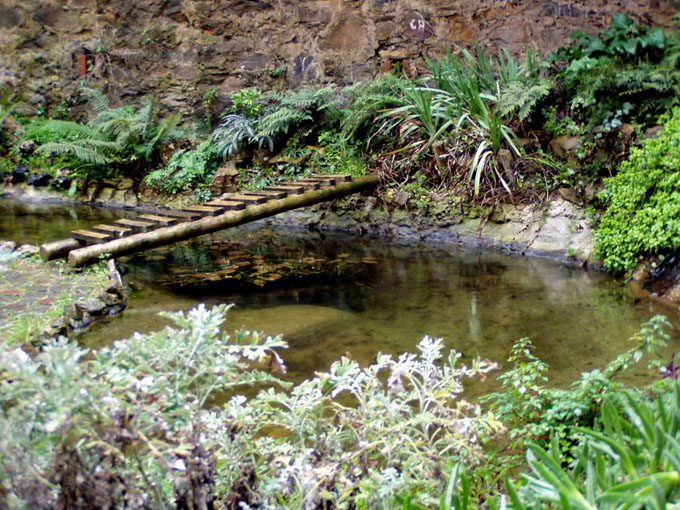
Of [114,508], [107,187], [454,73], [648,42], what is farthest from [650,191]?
[107,187]

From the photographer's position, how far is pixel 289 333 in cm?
398

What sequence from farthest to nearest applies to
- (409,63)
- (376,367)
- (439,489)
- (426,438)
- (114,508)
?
(409,63), (376,367), (426,438), (439,489), (114,508)

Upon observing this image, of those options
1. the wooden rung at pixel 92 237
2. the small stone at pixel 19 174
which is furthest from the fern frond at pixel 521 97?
the small stone at pixel 19 174

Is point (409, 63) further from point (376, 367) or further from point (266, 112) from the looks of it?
point (376, 367)

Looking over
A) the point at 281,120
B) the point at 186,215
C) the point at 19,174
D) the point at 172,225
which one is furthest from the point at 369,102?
the point at 19,174

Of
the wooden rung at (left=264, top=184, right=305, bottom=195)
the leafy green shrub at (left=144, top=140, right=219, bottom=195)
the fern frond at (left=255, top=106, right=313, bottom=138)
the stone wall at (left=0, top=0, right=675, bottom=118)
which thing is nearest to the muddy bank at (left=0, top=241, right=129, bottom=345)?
the wooden rung at (left=264, top=184, right=305, bottom=195)

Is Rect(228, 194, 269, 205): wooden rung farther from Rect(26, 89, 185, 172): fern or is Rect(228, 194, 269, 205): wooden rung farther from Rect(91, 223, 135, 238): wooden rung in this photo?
Rect(26, 89, 185, 172): fern

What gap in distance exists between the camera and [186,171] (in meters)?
8.27

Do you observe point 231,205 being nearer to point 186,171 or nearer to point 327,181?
point 327,181

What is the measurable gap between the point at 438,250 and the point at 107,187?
5.22 meters

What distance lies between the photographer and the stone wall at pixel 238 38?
787 centimetres

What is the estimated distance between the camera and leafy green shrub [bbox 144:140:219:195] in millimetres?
8281

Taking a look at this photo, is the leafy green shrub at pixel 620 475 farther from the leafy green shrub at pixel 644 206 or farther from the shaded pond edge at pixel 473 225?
the shaded pond edge at pixel 473 225

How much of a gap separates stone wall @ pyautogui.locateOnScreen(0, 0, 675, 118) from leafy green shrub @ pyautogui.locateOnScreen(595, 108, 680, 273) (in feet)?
10.4
